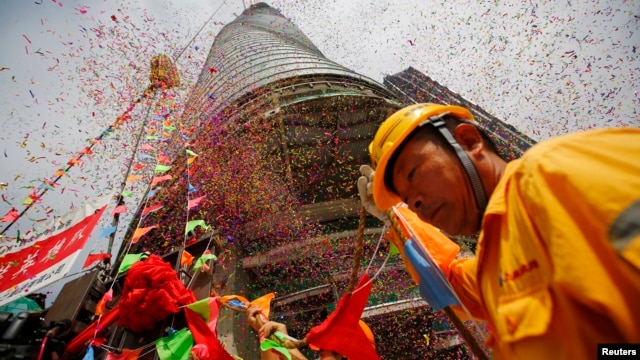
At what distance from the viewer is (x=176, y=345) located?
308 cm

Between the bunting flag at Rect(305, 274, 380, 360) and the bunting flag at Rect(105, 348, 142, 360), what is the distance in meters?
1.95

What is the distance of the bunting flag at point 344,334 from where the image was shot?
2705mm

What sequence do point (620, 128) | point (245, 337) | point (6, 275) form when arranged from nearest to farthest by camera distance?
point (620, 128), point (6, 275), point (245, 337)

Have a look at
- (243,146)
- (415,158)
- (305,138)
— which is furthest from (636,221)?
(305,138)

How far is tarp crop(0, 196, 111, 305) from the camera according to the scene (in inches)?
114

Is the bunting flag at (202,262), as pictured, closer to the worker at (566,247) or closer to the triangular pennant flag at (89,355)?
the triangular pennant flag at (89,355)

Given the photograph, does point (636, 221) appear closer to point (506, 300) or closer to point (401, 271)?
point (506, 300)

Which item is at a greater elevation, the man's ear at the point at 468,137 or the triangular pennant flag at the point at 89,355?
the man's ear at the point at 468,137

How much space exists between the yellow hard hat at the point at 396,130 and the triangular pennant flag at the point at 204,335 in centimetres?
257

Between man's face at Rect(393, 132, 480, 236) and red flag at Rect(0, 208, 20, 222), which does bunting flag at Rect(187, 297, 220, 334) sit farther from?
red flag at Rect(0, 208, 20, 222)

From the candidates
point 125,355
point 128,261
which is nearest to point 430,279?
point 125,355

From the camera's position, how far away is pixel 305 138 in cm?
1270

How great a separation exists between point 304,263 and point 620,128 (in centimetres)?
1024

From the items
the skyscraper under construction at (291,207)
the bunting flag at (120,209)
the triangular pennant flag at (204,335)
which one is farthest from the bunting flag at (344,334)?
the bunting flag at (120,209)
